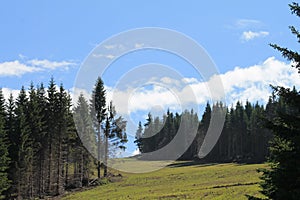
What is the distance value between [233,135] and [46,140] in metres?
79.5

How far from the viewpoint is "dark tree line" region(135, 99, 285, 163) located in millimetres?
119688

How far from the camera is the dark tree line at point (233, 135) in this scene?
4712 inches

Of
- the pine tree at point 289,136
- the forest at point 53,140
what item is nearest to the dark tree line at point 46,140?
the forest at point 53,140

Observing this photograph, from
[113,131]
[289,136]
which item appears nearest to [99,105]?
[113,131]

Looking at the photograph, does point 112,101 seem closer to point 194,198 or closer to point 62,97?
point 62,97

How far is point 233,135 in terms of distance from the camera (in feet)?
441

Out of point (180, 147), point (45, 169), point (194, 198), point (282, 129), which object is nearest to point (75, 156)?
point (45, 169)

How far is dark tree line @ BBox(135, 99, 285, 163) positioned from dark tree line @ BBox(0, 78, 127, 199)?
1664 inches

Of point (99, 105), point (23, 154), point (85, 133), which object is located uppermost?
point (99, 105)

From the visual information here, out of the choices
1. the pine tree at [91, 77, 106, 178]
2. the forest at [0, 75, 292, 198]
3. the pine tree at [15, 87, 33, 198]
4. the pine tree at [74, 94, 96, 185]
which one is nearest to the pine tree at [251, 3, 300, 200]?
the forest at [0, 75, 292, 198]

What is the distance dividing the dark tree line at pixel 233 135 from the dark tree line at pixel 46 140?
42263mm

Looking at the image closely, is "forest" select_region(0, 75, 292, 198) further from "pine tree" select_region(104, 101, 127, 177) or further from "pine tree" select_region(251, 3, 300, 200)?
"pine tree" select_region(251, 3, 300, 200)

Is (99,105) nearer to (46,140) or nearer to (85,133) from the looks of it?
(85,133)

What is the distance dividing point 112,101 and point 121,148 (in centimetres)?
851
